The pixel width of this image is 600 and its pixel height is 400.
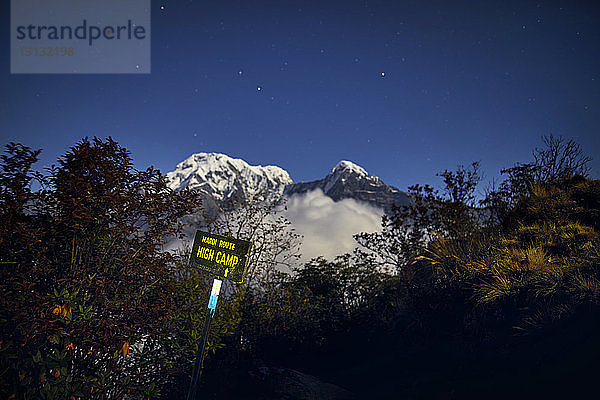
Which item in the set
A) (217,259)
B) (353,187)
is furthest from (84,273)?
(353,187)

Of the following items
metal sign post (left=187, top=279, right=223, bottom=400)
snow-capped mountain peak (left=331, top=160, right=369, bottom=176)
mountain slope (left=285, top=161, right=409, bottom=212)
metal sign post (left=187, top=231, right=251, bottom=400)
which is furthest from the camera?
snow-capped mountain peak (left=331, top=160, right=369, bottom=176)

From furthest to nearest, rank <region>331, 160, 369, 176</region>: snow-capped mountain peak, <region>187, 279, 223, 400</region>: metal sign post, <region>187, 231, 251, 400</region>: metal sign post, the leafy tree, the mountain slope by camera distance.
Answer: <region>331, 160, 369, 176</region>: snow-capped mountain peak, the mountain slope, <region>187, 231, 251, 400</region>: metal sign post, <region>187, 279, 223, 400</region>: metal sign post, the leafy tree

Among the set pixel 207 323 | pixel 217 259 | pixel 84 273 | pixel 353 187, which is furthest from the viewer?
pixel 353 187

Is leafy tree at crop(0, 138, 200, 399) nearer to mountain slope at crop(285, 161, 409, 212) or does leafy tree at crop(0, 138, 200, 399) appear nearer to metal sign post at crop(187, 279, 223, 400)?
metal sign post at crop(187, 279, 223, 400)

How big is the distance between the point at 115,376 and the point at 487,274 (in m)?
7.77

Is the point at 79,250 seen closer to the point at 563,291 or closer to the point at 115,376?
the point at 115,376

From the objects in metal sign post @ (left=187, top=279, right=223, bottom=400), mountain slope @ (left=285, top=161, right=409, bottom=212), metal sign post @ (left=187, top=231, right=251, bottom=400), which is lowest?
metal sign post @ (left=187, top=279, right=223, bottom=400)

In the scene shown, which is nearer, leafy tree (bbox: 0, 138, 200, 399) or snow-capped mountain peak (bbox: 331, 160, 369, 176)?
leafy tree (bbox: 0, 138, 200, 399)

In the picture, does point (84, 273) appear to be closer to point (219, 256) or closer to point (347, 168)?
point (219, 256)

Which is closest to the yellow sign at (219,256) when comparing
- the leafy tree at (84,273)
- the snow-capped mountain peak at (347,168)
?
the leafy tree at (84,273)

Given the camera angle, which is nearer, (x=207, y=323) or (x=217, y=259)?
(x=207, y=323)

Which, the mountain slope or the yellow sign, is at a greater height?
the mountain slope

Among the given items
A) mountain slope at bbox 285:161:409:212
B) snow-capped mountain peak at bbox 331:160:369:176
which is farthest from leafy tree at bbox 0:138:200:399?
snow-capped mountain peak at bbox 331:160:369:176

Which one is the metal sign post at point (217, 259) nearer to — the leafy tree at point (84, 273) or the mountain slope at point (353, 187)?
the leafy tree at point (84, 273)
